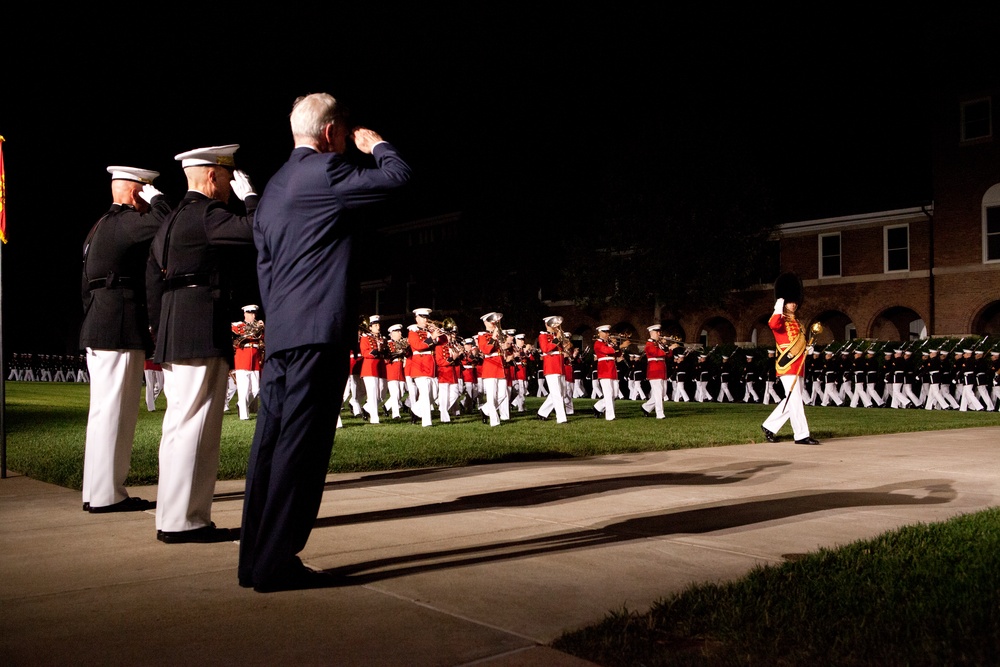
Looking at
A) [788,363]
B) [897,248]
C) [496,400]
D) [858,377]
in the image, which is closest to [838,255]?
[897,248]

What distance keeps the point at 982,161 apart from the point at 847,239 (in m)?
6.12

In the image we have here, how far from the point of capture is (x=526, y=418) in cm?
1869

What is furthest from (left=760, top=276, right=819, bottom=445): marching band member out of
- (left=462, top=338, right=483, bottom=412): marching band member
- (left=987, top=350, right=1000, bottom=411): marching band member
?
(left=987, top=350, right=1000, bottom=411): marching band member

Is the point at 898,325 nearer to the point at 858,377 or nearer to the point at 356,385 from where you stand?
the point at 858,377

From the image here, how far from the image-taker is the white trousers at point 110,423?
5.93m

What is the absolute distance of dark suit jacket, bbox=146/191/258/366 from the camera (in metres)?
4.89

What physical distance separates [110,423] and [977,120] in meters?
36.8

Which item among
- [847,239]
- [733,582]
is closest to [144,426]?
[733,582]

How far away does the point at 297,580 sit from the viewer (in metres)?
3.95

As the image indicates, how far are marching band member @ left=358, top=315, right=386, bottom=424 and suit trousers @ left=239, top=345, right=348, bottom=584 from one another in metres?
12.7

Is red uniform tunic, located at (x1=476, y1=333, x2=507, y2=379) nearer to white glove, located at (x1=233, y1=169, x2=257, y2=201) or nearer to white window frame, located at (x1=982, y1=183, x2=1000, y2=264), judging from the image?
white glove, located at (x1=233, y1=169, x2=257, y2=201)

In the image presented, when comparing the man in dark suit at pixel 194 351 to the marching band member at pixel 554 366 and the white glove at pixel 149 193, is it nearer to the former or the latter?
the white glove at pixel 149 193

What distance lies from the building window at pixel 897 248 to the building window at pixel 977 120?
4252mm

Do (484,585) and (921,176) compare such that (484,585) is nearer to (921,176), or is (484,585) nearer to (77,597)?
(77,597)
